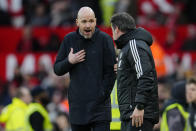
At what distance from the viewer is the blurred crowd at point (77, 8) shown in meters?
17.9

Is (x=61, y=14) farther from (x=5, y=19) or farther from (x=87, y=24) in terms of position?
(x=87, y=24)

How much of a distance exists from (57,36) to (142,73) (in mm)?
9532

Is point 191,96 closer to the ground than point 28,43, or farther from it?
closer to the ground

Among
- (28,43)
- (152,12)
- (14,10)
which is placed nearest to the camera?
(28,43)

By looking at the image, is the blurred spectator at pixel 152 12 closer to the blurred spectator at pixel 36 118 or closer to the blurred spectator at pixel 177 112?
the blurred spectator at pixel 36 118

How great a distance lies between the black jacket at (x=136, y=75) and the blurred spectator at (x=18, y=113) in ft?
13.2

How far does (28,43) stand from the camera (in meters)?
17.0

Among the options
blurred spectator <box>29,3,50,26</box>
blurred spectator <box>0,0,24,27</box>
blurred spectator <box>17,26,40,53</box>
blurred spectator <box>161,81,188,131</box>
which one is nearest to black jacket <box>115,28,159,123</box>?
blurred spectator <box>161,81,188,131</box>

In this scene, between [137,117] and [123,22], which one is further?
[123,22]

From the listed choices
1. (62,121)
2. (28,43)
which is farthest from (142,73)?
(28,43)

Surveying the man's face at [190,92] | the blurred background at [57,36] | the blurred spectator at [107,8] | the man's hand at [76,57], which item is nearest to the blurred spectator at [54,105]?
the blurred background at [57,36]

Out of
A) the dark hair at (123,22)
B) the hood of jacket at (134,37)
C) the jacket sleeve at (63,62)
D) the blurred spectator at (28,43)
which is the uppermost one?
the blurred spectator at (28,43)

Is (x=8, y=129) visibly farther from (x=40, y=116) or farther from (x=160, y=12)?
(x=160, y=12)

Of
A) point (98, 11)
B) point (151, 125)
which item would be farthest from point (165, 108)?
point (98, 11)
